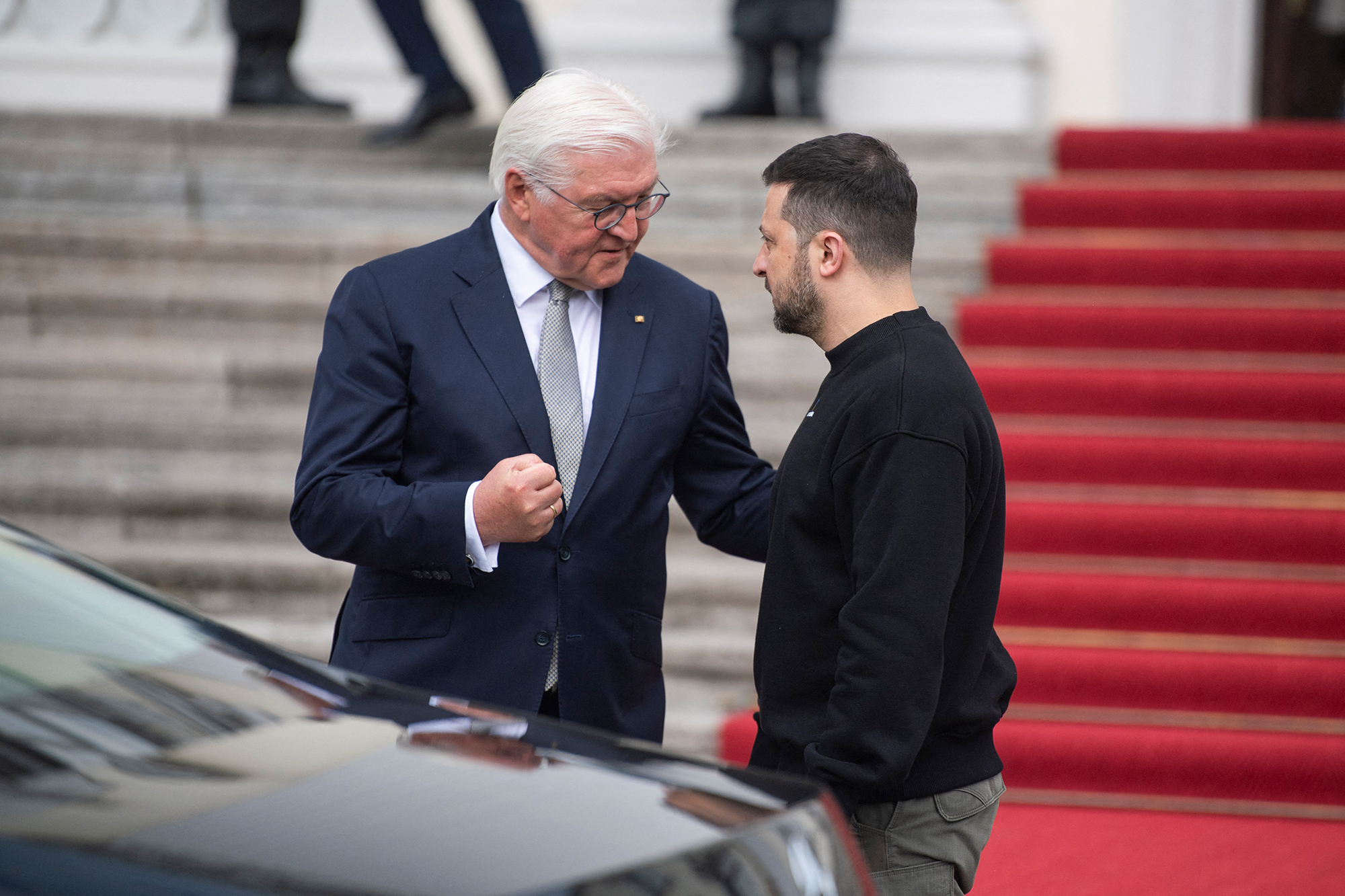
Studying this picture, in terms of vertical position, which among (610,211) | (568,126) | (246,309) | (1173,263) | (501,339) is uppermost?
(568,126)

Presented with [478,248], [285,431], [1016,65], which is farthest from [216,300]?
[1016,65]

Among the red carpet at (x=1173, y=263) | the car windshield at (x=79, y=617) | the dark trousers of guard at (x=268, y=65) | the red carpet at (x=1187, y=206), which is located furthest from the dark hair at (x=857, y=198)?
the dark trousers of guard at (x=268, y=65)

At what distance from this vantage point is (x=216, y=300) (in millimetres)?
5523

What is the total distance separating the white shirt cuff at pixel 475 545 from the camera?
2.03 meters

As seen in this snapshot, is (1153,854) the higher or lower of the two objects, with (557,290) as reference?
lower

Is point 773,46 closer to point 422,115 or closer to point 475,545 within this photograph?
point 422,115

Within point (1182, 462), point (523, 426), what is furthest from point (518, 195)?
point (1182, 462)

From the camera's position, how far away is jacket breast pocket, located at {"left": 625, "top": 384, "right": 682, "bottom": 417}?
89.3 inches

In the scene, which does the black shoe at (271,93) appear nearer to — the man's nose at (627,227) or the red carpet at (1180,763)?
the red carpet at (1180,763)

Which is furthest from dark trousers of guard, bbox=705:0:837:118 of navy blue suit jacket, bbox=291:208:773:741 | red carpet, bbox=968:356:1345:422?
navy blue suit jacket, bbox=291:208:773:741

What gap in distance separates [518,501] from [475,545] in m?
0.15

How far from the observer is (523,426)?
2186 millimetres

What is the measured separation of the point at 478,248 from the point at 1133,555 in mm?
2888

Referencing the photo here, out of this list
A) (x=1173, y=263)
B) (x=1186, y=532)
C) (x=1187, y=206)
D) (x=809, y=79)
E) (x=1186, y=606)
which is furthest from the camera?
(x=809, y=79)
